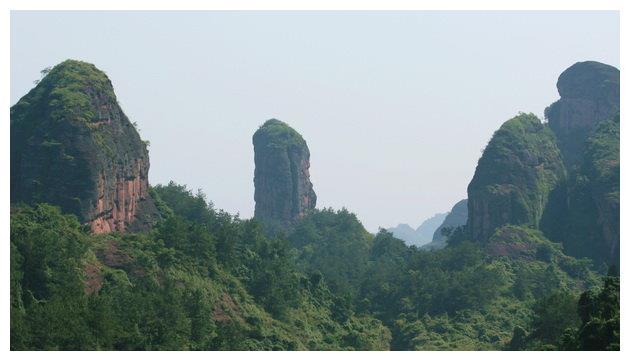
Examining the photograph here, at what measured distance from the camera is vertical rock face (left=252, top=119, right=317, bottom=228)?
411ft

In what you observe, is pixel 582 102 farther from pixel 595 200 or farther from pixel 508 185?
pixel 595 200

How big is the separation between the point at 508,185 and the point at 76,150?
35.7 m

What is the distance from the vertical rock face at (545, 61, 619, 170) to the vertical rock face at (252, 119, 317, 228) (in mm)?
23135

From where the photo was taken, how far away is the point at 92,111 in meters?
74.0

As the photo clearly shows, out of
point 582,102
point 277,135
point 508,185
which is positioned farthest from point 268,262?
point 277,135

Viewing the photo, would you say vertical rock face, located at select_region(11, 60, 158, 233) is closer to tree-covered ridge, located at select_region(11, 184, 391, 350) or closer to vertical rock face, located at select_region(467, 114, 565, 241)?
tree-covered ridge, located at select_region(11, 184, 391, 350)

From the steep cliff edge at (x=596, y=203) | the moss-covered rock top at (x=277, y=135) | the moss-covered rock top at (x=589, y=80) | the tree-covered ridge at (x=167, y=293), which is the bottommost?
the tree-covered ridge at (x=167, y=293)

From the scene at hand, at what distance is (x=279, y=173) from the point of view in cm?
12562

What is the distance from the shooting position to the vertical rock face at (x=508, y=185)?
97000 millimetres

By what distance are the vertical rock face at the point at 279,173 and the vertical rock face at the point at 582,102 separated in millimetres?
23135

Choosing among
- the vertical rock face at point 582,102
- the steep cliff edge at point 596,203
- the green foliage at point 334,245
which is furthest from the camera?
the vertical rock face at point 582,102

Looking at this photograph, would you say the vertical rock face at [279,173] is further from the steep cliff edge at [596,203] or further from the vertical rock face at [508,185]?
the steep cliff edge at [596,203]

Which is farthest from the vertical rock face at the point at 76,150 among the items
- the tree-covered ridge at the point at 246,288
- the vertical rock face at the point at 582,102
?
the vertical rock face at the point at 582,102

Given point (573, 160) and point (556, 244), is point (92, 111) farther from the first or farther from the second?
point (573, 160)
